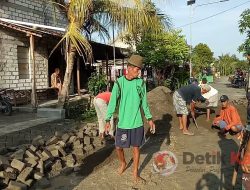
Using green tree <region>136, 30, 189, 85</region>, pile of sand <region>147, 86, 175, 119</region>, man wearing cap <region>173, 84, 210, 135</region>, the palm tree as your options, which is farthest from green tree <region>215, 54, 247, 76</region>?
man wearing cap <region>173, 84, 210, 135</region>

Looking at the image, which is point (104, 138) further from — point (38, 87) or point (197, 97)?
point (38, 87)

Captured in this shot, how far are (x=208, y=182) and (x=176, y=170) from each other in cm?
76

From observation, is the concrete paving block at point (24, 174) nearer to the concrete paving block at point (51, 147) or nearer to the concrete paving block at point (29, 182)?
the concrete paving block at point (29, 182)

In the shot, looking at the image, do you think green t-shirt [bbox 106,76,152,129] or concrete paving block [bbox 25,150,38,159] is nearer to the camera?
green t-shirt [bbox 106,76,152,129]

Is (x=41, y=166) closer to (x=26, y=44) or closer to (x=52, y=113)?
(x=52, y=113)

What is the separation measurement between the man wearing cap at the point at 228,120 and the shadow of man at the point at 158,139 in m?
1.30

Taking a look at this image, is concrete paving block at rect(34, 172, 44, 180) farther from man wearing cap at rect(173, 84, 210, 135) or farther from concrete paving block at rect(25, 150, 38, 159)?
man wearing cap at rect(173, 84, 210, 135)

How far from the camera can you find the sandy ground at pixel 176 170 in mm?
5324

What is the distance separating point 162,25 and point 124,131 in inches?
324

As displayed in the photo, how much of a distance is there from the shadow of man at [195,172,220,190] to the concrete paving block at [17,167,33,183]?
235 cm

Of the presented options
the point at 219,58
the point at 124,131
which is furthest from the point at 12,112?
the point at 219,58

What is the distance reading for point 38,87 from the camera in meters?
15.7

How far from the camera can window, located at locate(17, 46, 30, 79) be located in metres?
14.7

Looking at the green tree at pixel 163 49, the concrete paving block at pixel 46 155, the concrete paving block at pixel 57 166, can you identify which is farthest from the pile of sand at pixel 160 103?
the green tree at pixel 163 49
